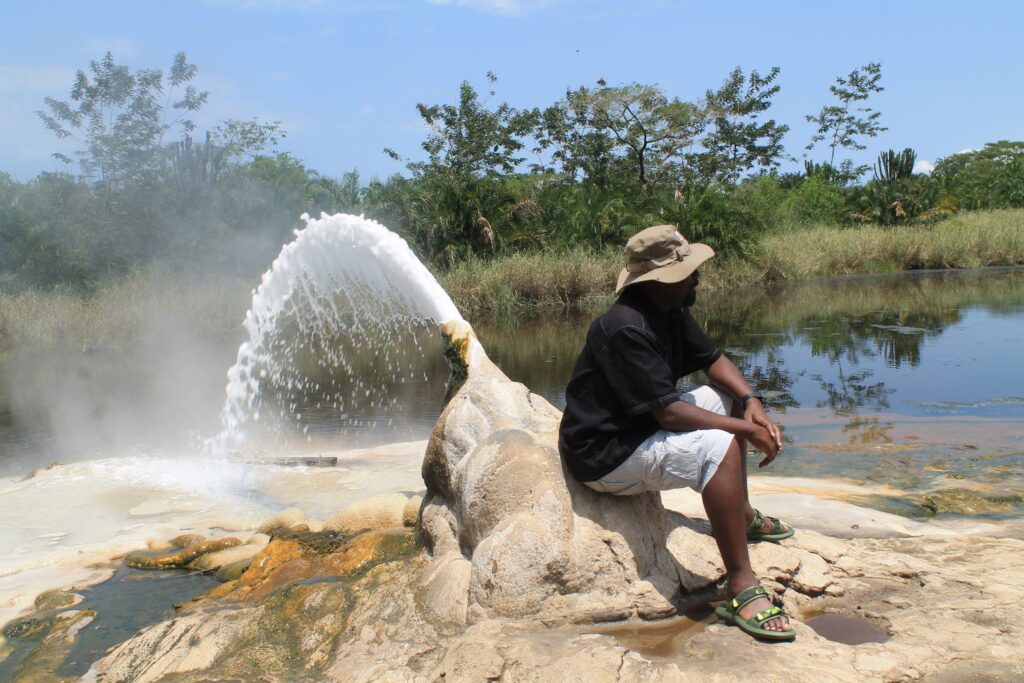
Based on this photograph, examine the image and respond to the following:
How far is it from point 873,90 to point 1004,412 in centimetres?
3837

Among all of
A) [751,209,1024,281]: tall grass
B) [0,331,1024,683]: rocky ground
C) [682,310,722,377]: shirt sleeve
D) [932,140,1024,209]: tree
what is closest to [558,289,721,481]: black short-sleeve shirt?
[682,310,722,377]: shirt sleeve

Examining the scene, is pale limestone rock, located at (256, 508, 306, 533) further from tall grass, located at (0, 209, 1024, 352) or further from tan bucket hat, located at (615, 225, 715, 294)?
tall grass, located at (0, 209, 1024, 352)

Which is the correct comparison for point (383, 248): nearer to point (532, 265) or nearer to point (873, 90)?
point (532, 265)

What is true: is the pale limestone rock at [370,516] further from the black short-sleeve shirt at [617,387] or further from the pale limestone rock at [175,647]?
the black short-sleeve shirt at [617,387]

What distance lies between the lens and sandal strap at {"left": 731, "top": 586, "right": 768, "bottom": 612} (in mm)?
2924

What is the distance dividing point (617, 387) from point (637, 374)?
89 mm

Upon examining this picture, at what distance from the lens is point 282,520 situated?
5227mm

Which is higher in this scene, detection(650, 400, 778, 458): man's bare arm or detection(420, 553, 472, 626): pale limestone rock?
detection(650, 400, 778, 458): man's bare arm

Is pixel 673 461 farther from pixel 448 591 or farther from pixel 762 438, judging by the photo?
pixel 448 591

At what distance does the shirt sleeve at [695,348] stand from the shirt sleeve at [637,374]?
500 millimetres

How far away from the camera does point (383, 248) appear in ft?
18.1

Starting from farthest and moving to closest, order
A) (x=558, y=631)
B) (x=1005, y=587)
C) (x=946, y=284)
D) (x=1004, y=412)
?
(x=946, y=284)
(x=1004, y=412)
(x=1005, y=587)
(x=558, y=631)

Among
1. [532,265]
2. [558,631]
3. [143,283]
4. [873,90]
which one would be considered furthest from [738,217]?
[558,631]

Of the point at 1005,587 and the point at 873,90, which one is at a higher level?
the point at 873,90
